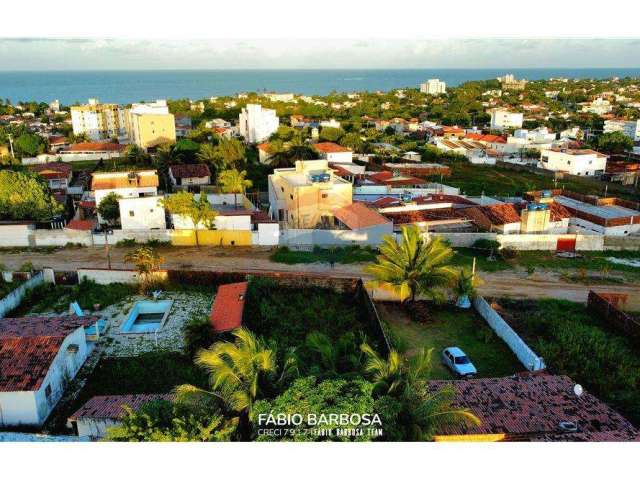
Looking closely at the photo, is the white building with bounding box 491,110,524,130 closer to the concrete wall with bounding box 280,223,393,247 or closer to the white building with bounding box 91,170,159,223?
the white building with bounding box 91,170,159,223

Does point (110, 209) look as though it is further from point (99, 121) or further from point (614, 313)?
point (99, 121)

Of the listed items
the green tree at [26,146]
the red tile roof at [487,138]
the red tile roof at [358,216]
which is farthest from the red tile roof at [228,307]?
the red tile roof at [487,138]

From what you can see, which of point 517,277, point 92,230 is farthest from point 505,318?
point 92,230

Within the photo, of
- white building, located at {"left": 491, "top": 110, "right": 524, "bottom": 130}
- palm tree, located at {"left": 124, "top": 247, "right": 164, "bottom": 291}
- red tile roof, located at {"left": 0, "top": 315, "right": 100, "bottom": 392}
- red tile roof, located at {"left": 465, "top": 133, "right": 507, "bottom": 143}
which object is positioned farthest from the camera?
white building, located at {"left": 491, "top": 110, "right": 524, "bottom": 130}

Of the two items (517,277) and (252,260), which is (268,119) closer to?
(252,260)

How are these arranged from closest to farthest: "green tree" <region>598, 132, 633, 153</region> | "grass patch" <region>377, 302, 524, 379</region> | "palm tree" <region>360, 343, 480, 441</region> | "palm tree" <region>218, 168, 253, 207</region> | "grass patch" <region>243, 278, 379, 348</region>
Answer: "palm tree" <region>360, 343, 480, 441</region> → "grass patch" <region>377, 302, 524, 379</region> → "grass patch" <region>243, 278, 379, 348</region> → "palm tree" <region>218, 168, 253, 207</region> → "green tree" <region>598, 132, 633, 153</region>

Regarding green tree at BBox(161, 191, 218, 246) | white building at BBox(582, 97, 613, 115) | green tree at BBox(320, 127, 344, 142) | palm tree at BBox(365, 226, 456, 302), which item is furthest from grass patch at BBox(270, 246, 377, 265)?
white building at BBox(582, 97, 613, 115)

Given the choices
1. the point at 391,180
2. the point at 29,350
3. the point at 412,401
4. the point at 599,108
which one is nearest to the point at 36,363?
the point at 29,350

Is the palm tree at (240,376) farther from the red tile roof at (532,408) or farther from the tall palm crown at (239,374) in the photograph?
the red tile roof at (532,408)
